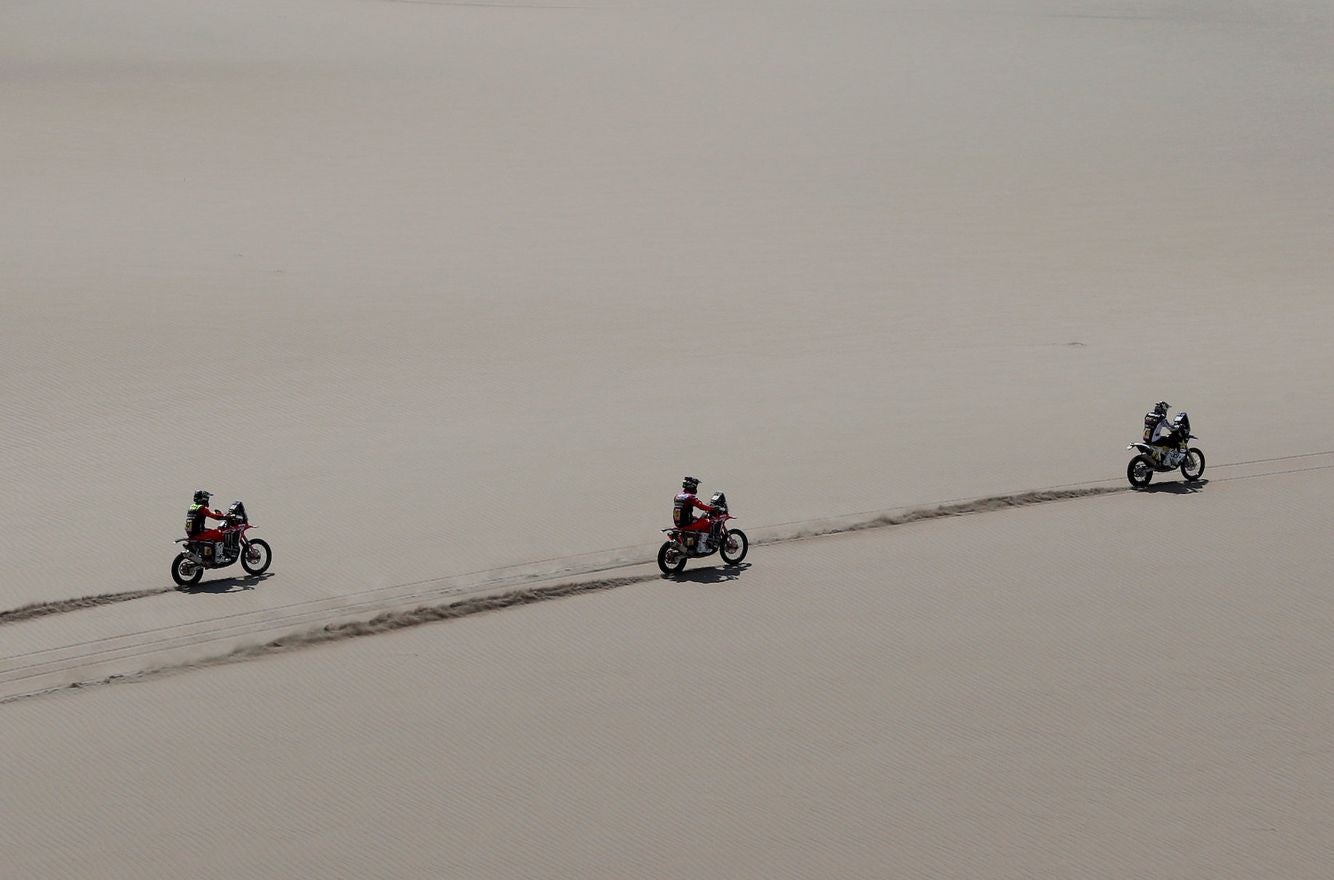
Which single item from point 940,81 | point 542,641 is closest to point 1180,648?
point 542,641

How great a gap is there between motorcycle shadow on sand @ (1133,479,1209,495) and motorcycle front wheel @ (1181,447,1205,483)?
0.08 meters

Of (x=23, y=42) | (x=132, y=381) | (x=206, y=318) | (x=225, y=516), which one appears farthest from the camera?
(x=23, y=42)

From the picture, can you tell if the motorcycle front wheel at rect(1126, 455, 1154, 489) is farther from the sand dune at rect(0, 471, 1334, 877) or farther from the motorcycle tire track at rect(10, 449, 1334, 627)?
the sand dune at rect(0, 471, 1334, 877)

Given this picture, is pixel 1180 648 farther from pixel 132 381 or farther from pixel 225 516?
pixel 132 381

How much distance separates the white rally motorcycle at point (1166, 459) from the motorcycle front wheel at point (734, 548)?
179 inches

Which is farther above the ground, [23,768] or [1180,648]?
[1180,648]

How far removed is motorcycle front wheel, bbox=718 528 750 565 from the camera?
12086 millimetres

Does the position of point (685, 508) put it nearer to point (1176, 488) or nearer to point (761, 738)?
point (761, 738)

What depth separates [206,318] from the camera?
63.4 feet

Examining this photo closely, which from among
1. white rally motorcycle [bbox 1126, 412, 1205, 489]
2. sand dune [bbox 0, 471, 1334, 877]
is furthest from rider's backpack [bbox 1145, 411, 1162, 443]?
sand dune [bbox 0, 471, 1334, 877]

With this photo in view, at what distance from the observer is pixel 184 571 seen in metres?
11.5

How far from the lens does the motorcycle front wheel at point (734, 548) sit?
12.1 metres

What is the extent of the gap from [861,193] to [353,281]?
11.7 metres

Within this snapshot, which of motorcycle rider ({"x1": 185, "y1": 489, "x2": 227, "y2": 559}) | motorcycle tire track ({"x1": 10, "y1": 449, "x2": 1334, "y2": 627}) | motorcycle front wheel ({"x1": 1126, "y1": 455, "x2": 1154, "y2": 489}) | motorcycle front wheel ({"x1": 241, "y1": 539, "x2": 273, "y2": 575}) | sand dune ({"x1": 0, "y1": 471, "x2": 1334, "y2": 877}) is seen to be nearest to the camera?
sand dune ({"x1": 0, "y1": 471, "x2": 1334, "y2": 877})
